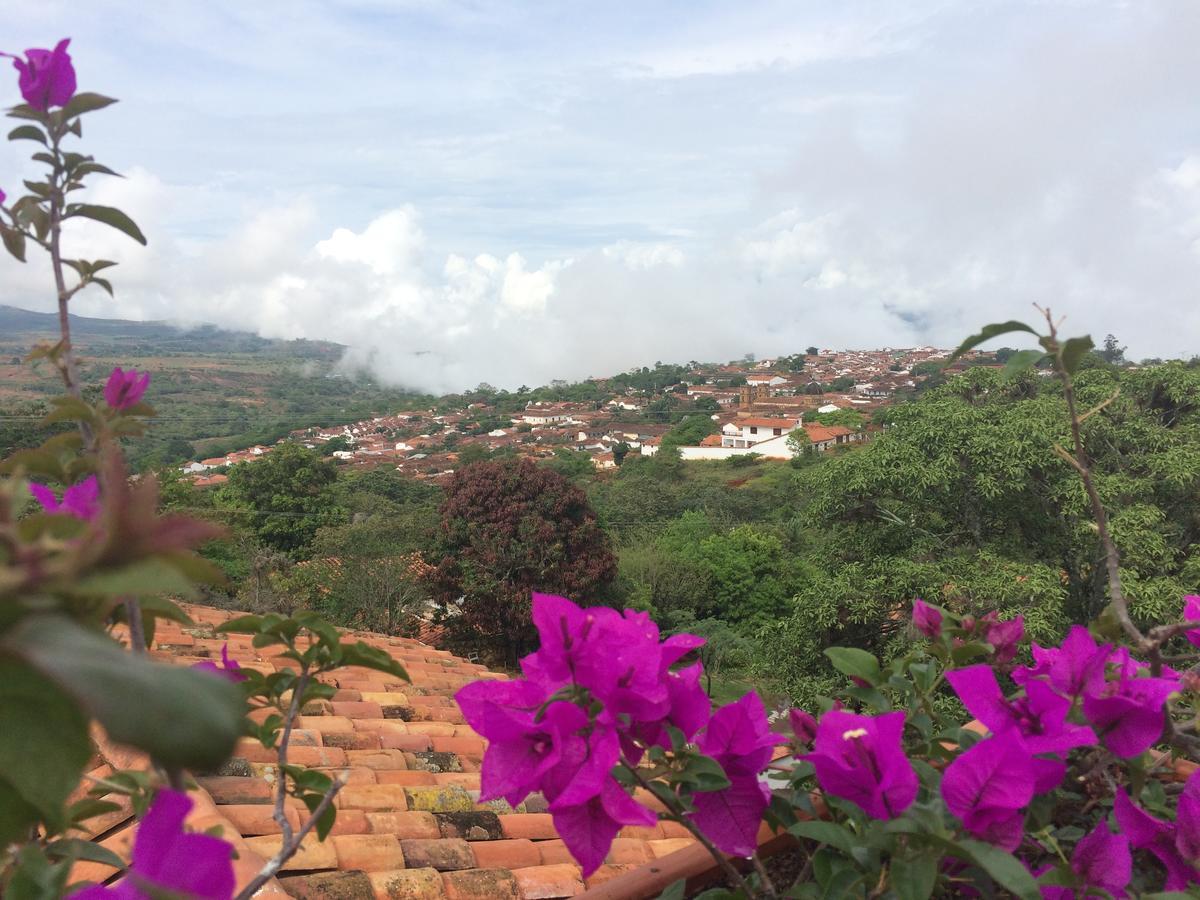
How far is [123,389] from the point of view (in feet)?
2.23

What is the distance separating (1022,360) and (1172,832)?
42cm

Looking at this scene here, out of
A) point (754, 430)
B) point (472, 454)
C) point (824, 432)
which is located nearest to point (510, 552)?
point (472, 454)

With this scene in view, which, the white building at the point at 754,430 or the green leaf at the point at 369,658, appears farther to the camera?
the white building at the point at 754,430

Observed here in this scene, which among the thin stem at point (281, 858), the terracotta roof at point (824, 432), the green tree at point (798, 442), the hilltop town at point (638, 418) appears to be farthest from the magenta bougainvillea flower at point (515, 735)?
the terracotta roof at point (824, 432)

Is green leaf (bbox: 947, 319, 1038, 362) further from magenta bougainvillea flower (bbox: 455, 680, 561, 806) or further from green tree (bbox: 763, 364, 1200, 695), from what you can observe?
green tree (bbox: 763, 364, 1200, 695)

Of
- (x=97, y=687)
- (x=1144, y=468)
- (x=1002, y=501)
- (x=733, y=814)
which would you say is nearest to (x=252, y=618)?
(x=733, y=814)

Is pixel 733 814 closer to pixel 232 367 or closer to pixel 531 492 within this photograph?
pixel 531 492

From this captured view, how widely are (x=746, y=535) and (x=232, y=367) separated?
6439cm

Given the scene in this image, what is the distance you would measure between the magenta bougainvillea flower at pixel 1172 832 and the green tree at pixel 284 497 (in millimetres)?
19097

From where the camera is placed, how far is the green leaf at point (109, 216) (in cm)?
70

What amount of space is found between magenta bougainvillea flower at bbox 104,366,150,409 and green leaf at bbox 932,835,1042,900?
699 mm

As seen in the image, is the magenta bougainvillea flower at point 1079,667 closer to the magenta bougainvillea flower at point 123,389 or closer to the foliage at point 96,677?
the foliage at point 96,677

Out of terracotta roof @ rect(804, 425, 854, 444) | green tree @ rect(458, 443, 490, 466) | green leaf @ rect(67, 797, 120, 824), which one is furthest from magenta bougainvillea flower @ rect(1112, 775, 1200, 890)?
terracotta roof @ rect(804, 425, 854, 444)

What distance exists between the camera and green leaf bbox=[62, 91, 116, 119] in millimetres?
697
